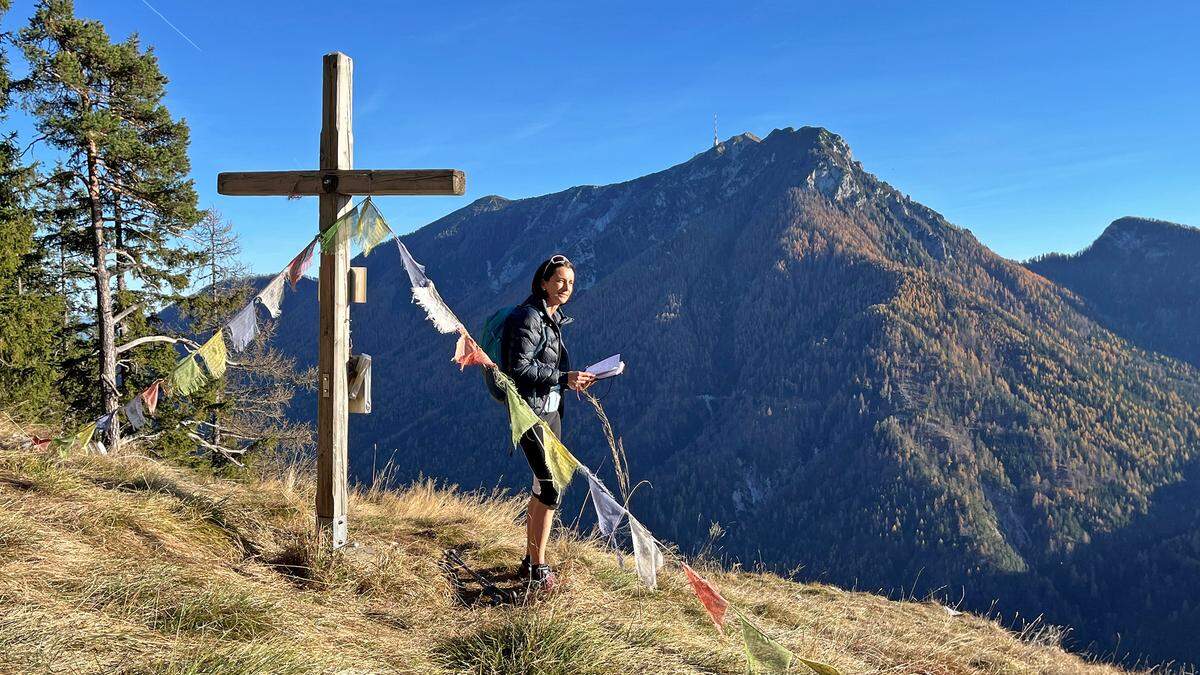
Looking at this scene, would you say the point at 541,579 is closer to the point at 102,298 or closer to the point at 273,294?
the point at 273,294

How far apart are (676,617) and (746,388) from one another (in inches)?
7387

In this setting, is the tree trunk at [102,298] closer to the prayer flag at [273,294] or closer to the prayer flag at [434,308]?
the prayer flag at [273,294]

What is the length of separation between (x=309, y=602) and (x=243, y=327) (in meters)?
1.92

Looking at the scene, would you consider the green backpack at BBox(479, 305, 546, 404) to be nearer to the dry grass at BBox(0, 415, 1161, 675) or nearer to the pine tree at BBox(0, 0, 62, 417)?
the dry grass at BBox(0, 415, 1161, 675)

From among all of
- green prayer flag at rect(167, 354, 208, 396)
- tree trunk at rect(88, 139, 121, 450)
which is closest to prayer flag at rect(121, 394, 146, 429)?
green prayer flag at rect(167, 354, 208, 396)

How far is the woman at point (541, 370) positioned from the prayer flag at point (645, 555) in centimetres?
53

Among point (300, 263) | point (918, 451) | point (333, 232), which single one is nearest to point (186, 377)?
point (300, 263)

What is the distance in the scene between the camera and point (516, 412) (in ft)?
13.5

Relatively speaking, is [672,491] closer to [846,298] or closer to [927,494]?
[927,494]

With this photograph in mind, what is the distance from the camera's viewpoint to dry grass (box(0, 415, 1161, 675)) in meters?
2.93

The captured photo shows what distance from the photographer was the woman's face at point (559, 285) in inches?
172

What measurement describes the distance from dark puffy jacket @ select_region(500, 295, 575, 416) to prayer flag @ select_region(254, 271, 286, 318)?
59.7 inches

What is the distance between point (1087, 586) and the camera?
10688 centimetres

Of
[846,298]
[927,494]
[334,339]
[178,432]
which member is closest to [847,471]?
[927,494]
